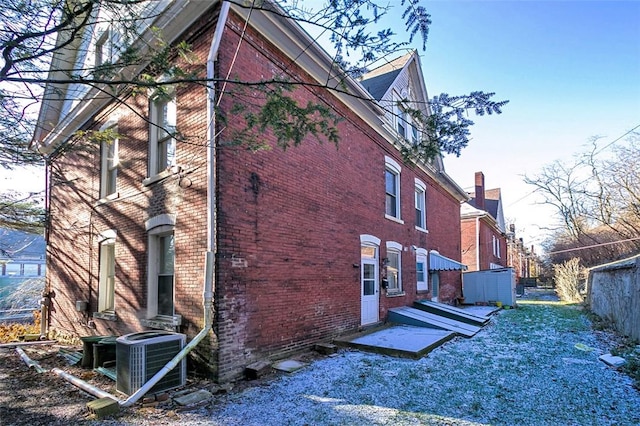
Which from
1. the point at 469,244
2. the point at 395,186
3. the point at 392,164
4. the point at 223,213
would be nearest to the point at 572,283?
the point at 469,244

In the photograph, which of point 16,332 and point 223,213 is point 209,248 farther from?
point 16,332

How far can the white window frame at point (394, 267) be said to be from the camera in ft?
41.4

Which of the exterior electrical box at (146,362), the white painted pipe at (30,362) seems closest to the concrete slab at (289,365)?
the exterior electrical box at (146,362)

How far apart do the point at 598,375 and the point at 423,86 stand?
1356cm

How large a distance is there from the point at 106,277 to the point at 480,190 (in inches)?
1061

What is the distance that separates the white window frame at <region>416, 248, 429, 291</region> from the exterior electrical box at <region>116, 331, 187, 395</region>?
425 inches

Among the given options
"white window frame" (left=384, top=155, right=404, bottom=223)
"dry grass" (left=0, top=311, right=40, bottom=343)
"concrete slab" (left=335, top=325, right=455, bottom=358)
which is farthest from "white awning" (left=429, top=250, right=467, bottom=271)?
"dry grass" (left=0, top=311, right=40, bottom=343)

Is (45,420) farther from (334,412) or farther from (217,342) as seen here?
(334,412)

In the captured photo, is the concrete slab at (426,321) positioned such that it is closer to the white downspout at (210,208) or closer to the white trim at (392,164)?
the white trim at (392,164)

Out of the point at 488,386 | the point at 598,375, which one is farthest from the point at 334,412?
the point at 598,375

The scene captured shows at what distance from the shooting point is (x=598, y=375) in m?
6.48

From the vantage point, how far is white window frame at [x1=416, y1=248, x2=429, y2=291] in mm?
15164

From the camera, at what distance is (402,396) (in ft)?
18.2

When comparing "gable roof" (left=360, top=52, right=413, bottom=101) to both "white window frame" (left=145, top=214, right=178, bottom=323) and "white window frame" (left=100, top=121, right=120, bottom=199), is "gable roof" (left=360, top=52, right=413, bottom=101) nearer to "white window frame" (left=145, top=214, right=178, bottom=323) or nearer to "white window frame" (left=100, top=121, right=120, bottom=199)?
"white window frame" (left=100, top=121, right=120, bottom=199)
